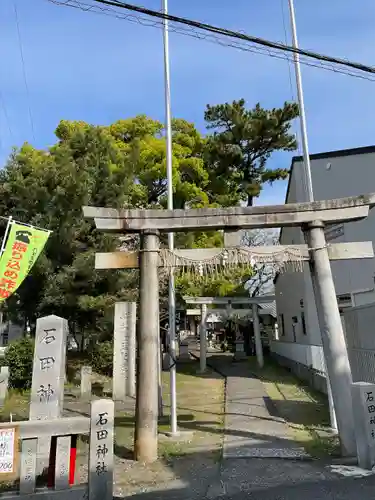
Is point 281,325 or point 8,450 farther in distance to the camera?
point 281,325

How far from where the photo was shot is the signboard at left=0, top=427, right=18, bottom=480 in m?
5.00

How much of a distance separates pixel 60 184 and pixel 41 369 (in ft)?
32.2

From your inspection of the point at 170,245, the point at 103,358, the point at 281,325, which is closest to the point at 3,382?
the point at 103,358

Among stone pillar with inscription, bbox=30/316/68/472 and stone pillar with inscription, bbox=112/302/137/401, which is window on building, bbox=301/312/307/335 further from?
stone pillar with inscription, bbox=30/316/68/472

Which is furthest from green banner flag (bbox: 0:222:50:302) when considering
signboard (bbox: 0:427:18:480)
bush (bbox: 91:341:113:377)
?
bush (bbox: 91:341:113:377)

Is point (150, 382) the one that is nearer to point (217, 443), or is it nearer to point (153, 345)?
point (153, 345)

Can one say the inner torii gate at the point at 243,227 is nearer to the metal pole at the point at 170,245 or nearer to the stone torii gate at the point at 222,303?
the metal pole at the point at 170,245

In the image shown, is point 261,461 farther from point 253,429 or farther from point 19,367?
point 19,367

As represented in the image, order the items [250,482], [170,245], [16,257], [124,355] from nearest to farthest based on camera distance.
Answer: [250,482] → [16,257] → [170,245] → [124,355]

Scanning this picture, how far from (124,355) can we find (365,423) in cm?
747

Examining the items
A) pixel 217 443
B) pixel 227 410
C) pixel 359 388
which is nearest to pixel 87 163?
pixel 227 410

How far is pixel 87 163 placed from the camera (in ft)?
55.3

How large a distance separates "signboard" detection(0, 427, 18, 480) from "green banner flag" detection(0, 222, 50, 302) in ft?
12.1

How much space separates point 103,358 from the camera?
1608 cm
